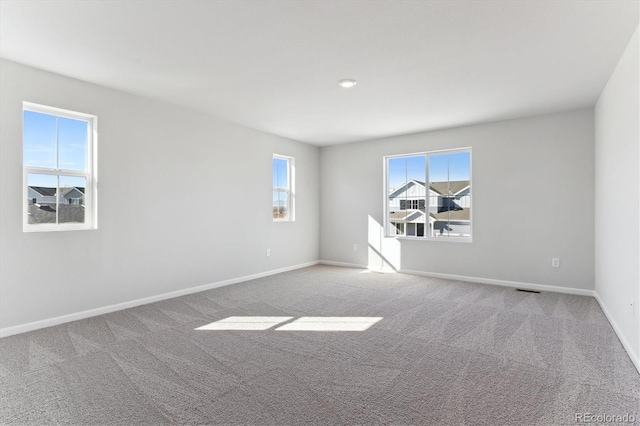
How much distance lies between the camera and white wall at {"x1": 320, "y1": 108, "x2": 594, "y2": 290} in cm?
464

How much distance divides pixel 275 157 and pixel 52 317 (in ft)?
13.5

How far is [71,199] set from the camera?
3.66 metres

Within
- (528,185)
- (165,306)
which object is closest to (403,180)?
(528,185)

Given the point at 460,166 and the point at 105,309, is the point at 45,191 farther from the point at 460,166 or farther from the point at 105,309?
the point at 460,166

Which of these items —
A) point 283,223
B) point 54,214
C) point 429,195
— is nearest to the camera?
point 54,214

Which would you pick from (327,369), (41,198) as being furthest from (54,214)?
(327,369)

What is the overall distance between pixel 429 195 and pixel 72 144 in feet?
17.3

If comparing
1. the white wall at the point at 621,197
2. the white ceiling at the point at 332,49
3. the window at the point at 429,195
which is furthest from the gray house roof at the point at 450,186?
the white wall at the point at 621,197

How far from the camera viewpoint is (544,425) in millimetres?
1843

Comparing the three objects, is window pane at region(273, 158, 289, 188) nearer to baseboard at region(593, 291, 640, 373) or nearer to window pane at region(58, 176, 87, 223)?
window pane at region(58, 176, 87, 223)

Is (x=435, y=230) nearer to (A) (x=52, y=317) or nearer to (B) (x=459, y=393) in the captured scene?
(B) (x=459, y=393)

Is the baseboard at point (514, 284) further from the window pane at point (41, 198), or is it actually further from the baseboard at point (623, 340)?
the window pane at point (41, 198)

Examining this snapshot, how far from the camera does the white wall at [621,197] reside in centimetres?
261

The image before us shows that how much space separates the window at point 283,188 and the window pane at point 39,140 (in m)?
3.42
